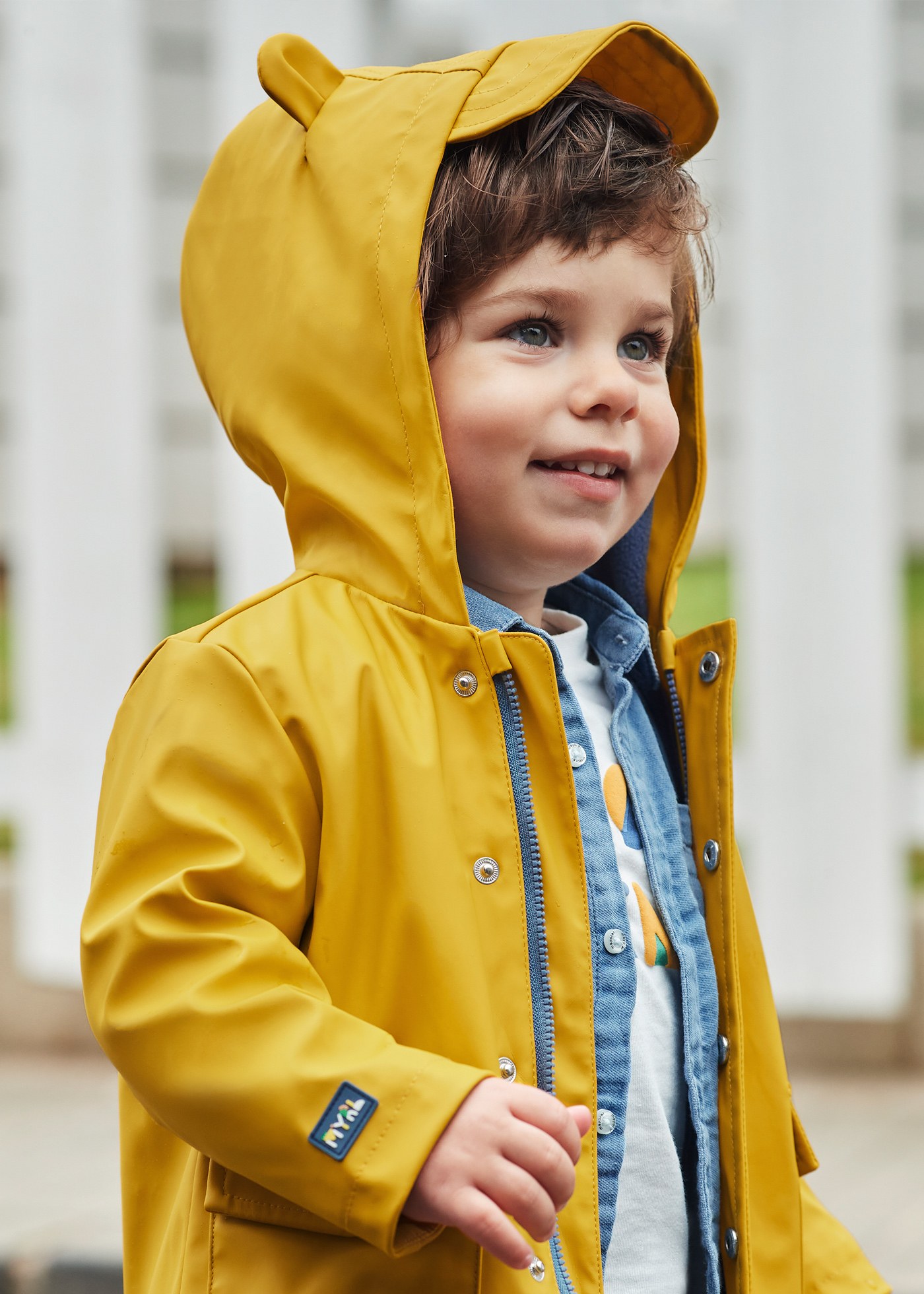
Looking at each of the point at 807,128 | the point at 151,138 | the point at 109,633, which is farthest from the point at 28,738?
the point at 807,128

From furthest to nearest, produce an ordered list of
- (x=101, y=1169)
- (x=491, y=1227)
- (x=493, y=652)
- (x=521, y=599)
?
(x=101, y=1169) < (x=521, y=599) < (x=493, y=652) < (x=491, y=1227)

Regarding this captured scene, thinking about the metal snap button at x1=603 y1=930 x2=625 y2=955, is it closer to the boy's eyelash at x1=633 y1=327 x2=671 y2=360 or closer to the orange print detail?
the orange print detail

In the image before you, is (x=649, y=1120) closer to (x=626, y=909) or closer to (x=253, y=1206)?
(x=626, y=909)

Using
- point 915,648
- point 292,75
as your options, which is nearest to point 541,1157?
point 292,75

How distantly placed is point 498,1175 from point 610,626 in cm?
70

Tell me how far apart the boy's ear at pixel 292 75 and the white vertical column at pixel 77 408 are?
2.31 meters

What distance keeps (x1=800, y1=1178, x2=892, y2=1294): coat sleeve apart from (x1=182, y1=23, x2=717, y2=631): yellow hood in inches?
32.1

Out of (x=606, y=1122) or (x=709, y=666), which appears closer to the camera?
(x=606, y=1122)

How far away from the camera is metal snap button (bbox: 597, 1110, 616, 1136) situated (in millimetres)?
1327

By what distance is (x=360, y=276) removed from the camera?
4.56 feet

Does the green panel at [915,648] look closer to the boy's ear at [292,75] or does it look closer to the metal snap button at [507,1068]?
the boy's ear at [292,75]

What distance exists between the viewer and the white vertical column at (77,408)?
3.67 metres

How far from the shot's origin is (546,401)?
1368mm

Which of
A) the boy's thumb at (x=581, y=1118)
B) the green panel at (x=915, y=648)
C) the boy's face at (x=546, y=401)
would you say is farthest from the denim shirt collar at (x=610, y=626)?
the green panel at (x=915, y=648)
